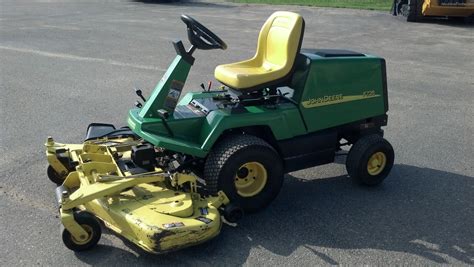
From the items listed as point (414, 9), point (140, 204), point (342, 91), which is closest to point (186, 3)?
point (414, 9)

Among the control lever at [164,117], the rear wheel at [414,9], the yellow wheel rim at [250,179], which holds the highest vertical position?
the control lever at [164,117]

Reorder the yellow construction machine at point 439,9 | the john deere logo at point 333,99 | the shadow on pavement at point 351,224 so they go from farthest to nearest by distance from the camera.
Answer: the yellow construction machine at point 439,9 < the john deere logo at point 333,99 < the shadow on pavement at point 351,224

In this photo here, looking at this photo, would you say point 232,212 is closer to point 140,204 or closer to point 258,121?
point 140,204

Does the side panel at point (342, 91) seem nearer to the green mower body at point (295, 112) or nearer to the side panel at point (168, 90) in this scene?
the green mower body at point (295, 112)

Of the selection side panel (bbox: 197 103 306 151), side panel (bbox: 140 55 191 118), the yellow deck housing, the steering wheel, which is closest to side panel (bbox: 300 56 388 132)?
side panel (bbox: 197 103 306 151)

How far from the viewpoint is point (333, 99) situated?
4148 mm

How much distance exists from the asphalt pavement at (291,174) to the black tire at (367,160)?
0.36 feet

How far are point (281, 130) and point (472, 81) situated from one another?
5.51 m

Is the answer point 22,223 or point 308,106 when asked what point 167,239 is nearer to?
point 22,223

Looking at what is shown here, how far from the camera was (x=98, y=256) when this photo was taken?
3273 millimetres

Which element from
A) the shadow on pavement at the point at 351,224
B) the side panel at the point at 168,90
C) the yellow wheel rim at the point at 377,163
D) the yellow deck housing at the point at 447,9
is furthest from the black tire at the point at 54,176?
the yellow deck housing at the point at 447,9

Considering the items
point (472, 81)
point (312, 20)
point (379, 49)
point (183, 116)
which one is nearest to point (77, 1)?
point (312, 20)

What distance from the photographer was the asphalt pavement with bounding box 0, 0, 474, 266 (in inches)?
134

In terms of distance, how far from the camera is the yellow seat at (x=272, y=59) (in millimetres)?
3990
